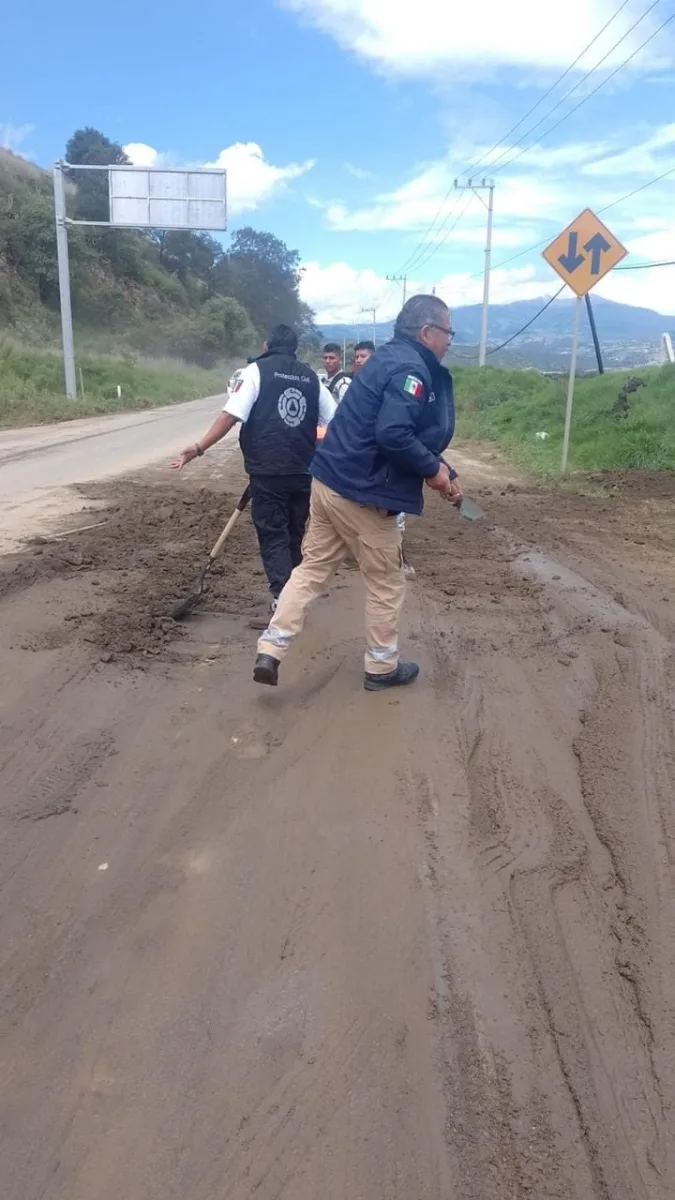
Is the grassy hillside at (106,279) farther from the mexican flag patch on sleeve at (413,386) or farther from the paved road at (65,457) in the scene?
the mexican flag patch on sleeve at (413,386)

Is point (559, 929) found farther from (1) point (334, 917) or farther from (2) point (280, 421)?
(2) point (280, 421)

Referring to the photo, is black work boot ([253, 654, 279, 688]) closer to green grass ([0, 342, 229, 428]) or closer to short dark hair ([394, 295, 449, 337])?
short dark hair ([394, 295, 449, 337])

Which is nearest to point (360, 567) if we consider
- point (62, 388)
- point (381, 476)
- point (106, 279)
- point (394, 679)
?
point (381, 476)

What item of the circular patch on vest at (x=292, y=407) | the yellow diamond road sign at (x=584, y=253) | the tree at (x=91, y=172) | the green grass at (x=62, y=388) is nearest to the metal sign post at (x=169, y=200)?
the green grass at (x=62, y=388)

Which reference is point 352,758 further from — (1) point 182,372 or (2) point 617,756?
(1) point 182,372

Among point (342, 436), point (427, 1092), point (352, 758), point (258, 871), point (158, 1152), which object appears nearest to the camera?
point (158, 1152)

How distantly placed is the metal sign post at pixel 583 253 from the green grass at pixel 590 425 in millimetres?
2225

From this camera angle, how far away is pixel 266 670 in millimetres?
4418

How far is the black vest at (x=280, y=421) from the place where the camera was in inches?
208

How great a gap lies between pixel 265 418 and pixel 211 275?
281 feet

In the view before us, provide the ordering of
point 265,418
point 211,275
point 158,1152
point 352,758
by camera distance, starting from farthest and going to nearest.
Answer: point 211,275 < point 265,418 < point 352,758 < point 158,1152

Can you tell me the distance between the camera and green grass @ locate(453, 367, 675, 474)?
521 inches

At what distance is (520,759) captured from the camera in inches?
152

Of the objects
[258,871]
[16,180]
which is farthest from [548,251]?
[16,180]
